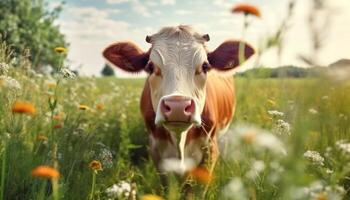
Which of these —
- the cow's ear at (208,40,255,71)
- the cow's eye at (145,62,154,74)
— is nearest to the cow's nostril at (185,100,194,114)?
the cow's eye at (145,62,154,74)

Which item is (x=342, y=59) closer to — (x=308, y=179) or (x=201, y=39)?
(x=308, y=179)

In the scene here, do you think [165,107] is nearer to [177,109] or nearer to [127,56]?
[177,109]

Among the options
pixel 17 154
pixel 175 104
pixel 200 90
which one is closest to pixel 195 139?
pixel 200 90

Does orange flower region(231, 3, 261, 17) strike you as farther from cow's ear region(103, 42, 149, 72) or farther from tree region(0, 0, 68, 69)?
tree region(0, 0, 68, 69)

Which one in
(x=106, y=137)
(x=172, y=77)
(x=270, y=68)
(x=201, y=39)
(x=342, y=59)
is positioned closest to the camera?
(x=342, y=59)

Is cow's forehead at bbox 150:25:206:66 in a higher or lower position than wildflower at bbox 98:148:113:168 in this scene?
higher

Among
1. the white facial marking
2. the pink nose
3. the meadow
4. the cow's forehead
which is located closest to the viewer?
the meadow

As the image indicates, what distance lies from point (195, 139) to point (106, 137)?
5.80ft

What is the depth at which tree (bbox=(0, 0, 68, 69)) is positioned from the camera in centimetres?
1839

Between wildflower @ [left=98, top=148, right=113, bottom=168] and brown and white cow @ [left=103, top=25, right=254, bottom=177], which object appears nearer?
wildflower @ [left=98, top=148, right=113, bottom=168]

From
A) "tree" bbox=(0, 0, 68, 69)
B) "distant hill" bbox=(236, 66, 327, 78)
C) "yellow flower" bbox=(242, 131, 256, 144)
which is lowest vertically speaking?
"tree" bbox=(0, 0, 68, 69)

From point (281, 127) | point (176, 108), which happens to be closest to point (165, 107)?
point (176, 108)

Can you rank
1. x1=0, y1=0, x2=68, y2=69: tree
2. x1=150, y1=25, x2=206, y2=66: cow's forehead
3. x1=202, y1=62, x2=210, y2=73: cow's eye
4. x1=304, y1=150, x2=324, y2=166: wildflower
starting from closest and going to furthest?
x1=304, y1=150, x2=324, y2=166: wildflower → x1=150, y1=25, x2=206, y2=66: cow's forehead → x1=202, y1=62, x2=210, y2=73: cow's eye → x1=0, y1=0, x2=68, y2=69: tree

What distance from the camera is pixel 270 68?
1.76 m
